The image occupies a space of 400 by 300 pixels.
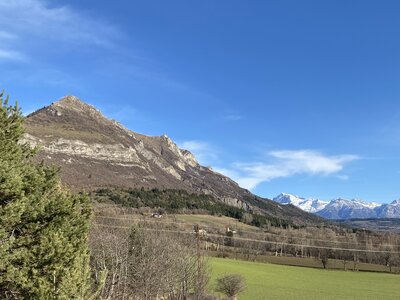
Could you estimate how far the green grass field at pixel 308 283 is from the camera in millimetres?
66188

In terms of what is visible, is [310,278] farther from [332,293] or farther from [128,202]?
[128,202]

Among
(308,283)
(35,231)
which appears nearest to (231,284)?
(35,231)

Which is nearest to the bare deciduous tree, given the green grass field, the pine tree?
the green grass field

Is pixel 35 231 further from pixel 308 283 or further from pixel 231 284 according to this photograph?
pixel 308 283

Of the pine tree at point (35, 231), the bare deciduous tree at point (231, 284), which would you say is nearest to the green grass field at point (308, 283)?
the bare deciduous tree at point (231, 284)

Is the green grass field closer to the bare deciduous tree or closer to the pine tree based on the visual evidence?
the bare deciduous tree

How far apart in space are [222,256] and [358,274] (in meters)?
34.6

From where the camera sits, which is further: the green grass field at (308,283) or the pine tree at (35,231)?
the green grass field at (308,283)

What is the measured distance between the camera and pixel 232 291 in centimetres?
4816

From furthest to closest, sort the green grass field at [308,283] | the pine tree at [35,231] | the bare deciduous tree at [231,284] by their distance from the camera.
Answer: the green grass field at [308,283]
the bare deciduous tree at [231,284]
the pine tree at [35,231]

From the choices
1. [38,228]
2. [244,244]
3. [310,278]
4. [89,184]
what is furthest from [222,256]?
[38,228]

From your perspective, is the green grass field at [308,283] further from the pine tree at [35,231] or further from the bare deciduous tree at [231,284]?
the pine tree at [35,231]

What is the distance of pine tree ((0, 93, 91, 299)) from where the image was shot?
13609 mm

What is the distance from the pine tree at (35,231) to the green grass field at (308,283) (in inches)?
1637
